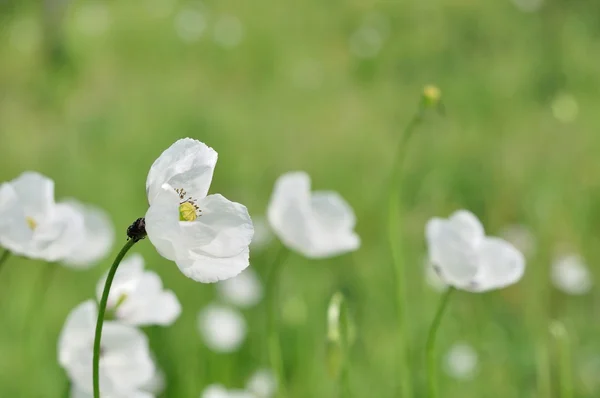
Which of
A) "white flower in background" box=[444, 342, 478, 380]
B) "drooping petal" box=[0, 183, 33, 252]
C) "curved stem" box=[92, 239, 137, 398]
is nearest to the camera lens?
"curved stem" box=[92, 239, 137, 398]

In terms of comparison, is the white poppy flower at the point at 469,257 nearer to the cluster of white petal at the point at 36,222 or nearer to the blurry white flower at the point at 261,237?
the cluster of white petal at the point at 36,222

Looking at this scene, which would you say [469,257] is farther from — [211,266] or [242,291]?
[242,291]

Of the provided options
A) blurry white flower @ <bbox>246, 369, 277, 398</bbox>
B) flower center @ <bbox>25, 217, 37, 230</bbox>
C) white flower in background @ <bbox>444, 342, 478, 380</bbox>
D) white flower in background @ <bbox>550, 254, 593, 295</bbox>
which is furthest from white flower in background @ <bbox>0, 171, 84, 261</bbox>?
white flower in background @ <bbox>550, 254, 593, 295</bbox>

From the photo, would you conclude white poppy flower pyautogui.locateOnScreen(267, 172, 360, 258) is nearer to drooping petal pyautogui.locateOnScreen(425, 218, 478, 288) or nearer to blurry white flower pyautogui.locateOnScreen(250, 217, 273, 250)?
drooping petal pyautogui.locateOnScreen(425, 218, 478, 288)

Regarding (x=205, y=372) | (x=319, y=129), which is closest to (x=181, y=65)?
(x=319, y=129)

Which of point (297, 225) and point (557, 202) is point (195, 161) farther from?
point (557, 202)
